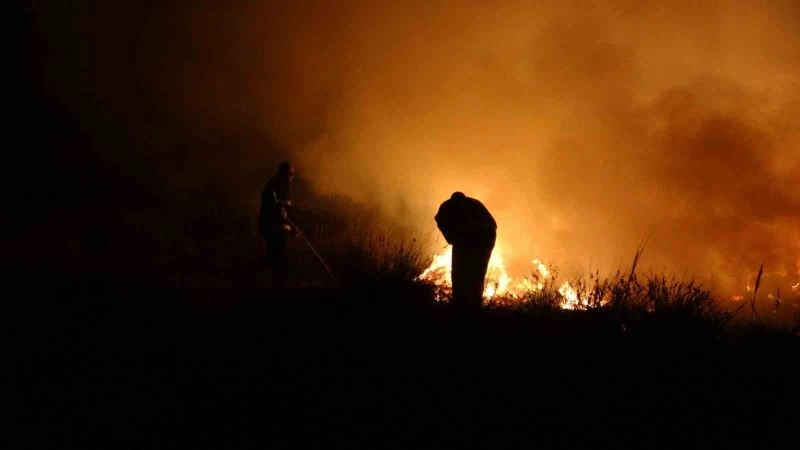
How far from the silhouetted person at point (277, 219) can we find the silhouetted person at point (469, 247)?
8.74ft

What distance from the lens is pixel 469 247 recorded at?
5.59m

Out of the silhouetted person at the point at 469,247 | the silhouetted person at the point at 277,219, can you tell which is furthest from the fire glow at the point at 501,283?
the silhouetted person at the point at 277,219

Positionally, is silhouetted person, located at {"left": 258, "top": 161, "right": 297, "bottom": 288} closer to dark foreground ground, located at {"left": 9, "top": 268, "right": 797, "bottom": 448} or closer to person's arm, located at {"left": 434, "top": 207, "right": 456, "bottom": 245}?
dark foreground ground, located at {"left": 9, "top": 268, "right": 797, "bottom": 448}

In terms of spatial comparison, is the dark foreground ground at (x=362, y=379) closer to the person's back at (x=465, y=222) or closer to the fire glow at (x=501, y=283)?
the person's back at (x=465, y=222)

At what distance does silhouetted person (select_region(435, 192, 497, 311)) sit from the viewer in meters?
5.56

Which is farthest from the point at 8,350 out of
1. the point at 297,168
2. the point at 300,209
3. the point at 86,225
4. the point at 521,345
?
the point at 297,168

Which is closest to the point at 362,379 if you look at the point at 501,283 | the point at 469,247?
the point at 469,247

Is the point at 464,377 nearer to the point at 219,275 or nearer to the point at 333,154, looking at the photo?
the point at 219,275

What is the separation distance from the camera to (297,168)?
54.9ft

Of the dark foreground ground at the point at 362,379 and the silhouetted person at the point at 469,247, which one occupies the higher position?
the silhouetted person at the point at 469,247

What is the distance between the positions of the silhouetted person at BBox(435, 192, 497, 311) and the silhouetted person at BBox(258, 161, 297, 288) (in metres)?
2.67

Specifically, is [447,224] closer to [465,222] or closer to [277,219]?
[465,222]

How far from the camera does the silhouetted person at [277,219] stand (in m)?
7.40

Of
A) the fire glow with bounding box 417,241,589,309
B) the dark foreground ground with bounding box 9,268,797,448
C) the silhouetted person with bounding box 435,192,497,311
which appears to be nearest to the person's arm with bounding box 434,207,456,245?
the silhouetted person with bounding box 435,192,497,311
